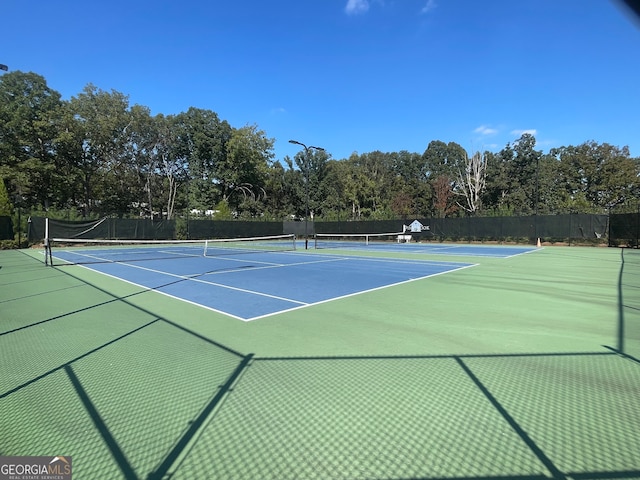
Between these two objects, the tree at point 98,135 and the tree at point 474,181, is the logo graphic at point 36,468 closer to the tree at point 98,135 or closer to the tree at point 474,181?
the tree at point 98,135

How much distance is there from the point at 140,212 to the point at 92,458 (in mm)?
56797

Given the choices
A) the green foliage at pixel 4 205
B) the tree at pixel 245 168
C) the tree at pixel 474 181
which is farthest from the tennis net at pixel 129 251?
the tree at pixel 474 181

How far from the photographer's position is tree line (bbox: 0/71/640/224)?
37188 millimetres

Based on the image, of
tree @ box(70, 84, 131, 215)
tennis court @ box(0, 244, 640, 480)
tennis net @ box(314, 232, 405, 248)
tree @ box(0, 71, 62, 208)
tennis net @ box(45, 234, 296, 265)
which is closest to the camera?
tennis court @ box(0, 244, 640, 480)

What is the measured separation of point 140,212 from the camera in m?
53.6

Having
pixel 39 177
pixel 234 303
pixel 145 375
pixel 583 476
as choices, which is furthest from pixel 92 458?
pixel 39 177

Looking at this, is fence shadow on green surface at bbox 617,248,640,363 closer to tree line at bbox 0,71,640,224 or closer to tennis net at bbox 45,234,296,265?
tennis net at bbox 45,234,296,265

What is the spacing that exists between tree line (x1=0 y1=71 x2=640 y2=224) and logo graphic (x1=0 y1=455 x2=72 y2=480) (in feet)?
119

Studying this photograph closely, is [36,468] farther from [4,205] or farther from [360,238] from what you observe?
[360,238]

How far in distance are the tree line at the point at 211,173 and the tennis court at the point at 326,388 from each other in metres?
32.8

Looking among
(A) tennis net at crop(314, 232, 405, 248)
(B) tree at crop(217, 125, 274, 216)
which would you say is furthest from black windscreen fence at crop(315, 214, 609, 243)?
(B) tree at crop(217, 125, 274, 216)

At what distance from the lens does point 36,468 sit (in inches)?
97.0

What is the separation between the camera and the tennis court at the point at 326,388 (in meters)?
2.54

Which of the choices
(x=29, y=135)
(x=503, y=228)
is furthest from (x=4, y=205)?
(x=503, y=228)
